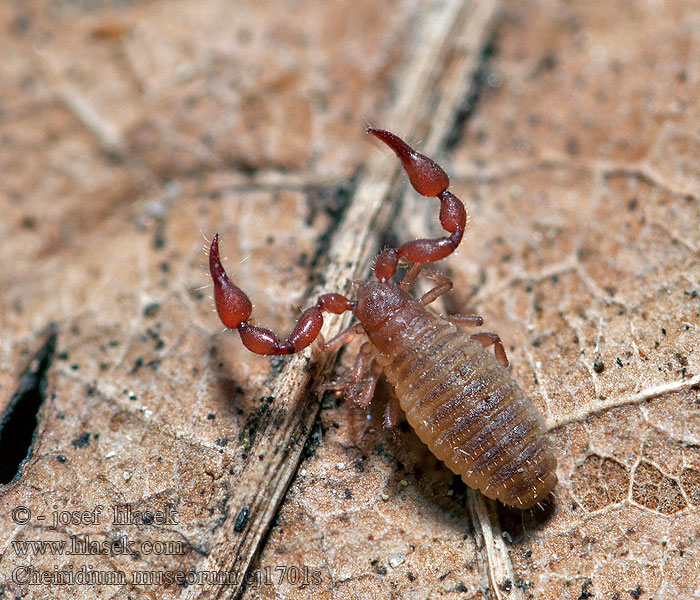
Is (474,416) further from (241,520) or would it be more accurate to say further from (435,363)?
(241,520)

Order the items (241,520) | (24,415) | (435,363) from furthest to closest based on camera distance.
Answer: (24,415) < (435,363) < (241,520)

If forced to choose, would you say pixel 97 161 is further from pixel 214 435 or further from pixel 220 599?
pixel 220 599

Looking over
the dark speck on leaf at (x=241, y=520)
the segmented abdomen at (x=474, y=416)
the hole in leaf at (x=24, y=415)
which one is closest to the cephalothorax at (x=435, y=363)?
the segmented abdomen at (x=474, y=416)

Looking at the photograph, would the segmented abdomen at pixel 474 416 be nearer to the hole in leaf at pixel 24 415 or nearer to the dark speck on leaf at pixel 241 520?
the dark speck on leaf at pixel 241 520

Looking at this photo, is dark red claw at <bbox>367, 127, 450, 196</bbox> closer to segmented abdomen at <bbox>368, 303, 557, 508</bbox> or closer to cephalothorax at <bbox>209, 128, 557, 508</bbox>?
cephalothorax at <bbox>209, 128, 557, 508</bbox>

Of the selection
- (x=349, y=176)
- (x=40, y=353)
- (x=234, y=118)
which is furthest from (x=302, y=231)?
(x=40, y=353)

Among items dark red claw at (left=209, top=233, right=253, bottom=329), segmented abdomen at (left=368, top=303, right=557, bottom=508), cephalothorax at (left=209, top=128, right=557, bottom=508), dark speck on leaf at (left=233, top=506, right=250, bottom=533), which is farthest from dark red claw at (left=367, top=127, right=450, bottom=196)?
dark speck on leaf at (left=233, top=506, right=250, bottom=533)

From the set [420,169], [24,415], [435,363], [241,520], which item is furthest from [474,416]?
[24,415]
